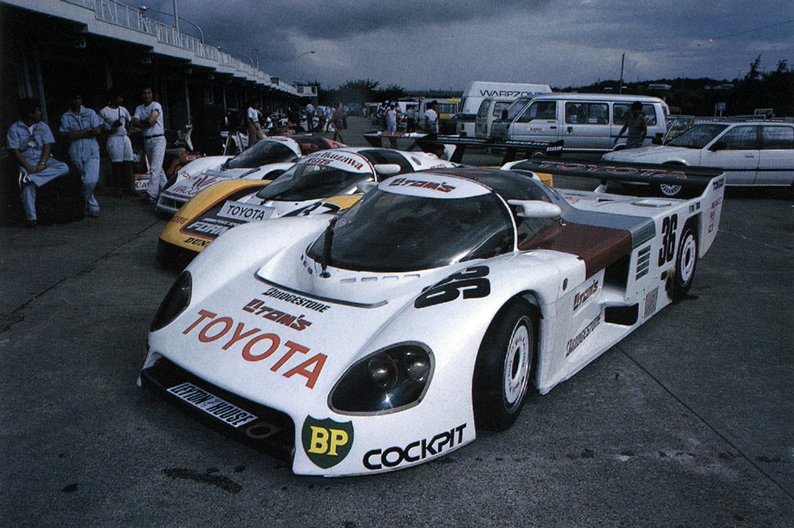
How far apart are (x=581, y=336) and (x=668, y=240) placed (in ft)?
4.35

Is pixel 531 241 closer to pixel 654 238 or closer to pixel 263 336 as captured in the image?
pixel 654 238

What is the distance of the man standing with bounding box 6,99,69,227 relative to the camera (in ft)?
21.3

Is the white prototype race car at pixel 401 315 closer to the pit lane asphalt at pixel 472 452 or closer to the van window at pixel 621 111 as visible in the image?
the pit lane asphalt at pixel 472 452

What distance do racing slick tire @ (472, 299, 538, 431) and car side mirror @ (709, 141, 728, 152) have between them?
8885mm

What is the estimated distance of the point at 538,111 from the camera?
1276 centimetres

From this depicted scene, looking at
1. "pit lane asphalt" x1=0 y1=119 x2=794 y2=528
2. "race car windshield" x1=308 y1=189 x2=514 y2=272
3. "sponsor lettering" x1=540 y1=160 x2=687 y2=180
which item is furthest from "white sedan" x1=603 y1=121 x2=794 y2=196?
"race car windshield" x1=308 y1=189 x2=514 y2=272

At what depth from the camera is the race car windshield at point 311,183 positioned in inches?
210

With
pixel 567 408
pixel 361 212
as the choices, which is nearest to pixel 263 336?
pixel 361 212

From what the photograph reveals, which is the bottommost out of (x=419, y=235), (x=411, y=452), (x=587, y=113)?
(x=411, y=452)

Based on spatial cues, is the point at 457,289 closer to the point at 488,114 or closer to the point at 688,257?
the point at 688,257

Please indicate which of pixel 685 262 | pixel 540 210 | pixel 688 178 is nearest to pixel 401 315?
pixel 540 210

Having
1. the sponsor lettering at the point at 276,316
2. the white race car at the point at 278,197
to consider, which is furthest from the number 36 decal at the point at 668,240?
the sponsor lettering at the point at 276,316

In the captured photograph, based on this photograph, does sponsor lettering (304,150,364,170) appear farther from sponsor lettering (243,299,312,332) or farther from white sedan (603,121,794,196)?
white sedan (603,121,794,196)

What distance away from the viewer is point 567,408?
2787 millimetres
